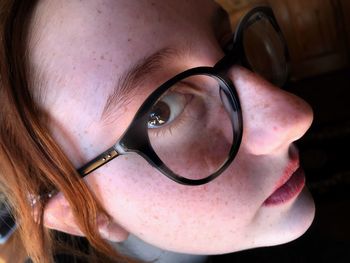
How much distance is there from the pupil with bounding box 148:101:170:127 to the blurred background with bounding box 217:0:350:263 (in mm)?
652

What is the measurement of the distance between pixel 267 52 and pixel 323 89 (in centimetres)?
81

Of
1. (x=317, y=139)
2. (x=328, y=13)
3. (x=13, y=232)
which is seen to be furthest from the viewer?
(x=328, y=13)

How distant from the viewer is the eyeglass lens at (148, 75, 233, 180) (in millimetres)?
619

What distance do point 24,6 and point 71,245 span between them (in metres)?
0.53

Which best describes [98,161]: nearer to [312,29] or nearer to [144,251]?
[144,251]

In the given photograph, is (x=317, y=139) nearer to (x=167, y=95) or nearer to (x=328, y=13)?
(x=328, y=13)

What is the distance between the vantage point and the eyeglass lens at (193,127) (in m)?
0.62

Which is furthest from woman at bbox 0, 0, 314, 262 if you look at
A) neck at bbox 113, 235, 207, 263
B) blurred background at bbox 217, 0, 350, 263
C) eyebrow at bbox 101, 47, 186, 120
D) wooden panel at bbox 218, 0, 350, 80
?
wooden panel at bbox 218, 0, 350, 80

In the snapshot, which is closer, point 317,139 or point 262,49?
point 262,49

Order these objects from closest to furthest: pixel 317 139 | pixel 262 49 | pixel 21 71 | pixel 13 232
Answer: pixel 21 71 → pixel 13 232 → pixel 262 49 → pixel 317 139

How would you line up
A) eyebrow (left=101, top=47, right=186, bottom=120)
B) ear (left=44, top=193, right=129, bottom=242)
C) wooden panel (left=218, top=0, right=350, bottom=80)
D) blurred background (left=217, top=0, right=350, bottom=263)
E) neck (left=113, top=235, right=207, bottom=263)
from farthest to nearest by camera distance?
wooden panel (left=218, top=0, right=350, bottom=80)
blurred background (left=217, top=0, right=350, bottom=263)
neck (left=113, top=235, right=207, bottom=263)
ear (left=44, top=193, right=129, bottom=242)
eyebrow (left=101, top=47, right=186, bottom=120)

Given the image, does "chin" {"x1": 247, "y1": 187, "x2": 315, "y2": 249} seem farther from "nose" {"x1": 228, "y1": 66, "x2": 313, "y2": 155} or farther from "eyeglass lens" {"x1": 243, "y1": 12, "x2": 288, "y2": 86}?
"eyeglass lens" {"x1": 243, "y1": 12, "x2": 288, "y2": 86}

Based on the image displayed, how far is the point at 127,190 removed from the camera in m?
0.63

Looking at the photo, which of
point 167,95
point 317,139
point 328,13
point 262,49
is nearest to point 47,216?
point 167,95
